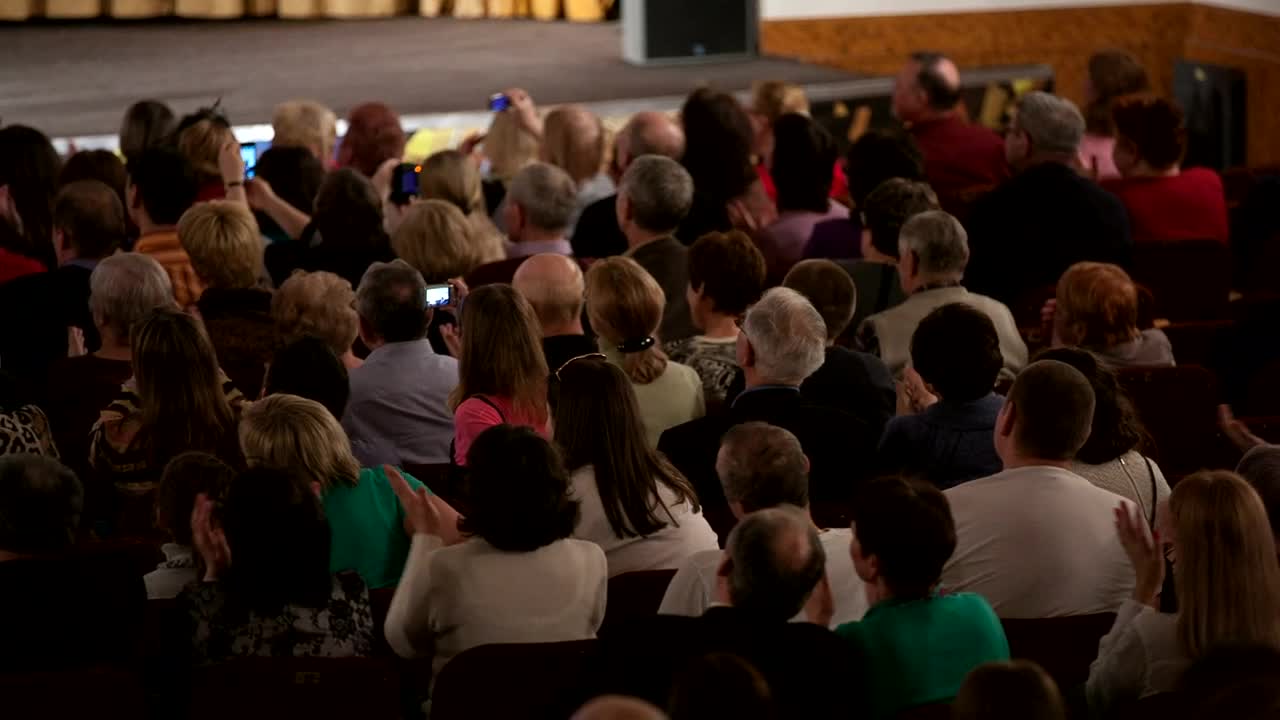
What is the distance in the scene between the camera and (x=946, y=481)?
14.5ft

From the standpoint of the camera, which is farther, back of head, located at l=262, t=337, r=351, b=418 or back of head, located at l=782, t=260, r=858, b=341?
back of head, located at l=782, t=260, r=858, b=341

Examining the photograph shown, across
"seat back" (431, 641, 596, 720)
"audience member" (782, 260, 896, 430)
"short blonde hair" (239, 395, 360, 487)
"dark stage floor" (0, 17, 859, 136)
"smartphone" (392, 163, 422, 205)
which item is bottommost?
"seat back" (431, 641, 596, 720)

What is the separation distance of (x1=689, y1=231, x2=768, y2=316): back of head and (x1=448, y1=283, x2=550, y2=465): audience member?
0.73 meters

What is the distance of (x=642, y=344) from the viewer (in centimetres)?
505

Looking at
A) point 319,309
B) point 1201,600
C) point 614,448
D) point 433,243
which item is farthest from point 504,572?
point 433,243

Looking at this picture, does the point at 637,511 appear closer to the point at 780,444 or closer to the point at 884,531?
the point at 780,444

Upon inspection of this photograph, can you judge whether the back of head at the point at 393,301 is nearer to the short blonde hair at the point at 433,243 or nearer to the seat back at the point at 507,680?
the short blonde hair at the point at 433,243

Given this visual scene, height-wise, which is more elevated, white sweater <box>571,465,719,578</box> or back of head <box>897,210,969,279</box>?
back of head <box>897,210,969,279</box>

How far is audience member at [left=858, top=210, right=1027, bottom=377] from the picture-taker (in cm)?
537

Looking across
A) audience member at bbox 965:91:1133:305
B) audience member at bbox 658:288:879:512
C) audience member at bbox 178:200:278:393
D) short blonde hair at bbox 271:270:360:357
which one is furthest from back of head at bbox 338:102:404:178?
audience member at bbox 658:288:879:512

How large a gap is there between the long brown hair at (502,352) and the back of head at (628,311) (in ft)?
1.24

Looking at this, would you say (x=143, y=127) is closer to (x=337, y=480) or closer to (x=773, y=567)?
(x=337, y=480)

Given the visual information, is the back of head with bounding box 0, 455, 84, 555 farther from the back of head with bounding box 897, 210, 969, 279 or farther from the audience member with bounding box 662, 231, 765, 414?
the back of head with bounding box 897, 210, 969, 279

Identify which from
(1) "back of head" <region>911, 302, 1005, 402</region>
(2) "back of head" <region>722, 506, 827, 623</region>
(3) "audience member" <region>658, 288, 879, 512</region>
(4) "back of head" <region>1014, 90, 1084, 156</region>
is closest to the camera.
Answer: (2) "back of head" <region>722, 506, 827, 623</region>
